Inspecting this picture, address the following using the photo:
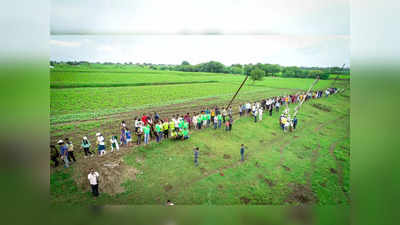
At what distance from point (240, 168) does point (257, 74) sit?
475cm

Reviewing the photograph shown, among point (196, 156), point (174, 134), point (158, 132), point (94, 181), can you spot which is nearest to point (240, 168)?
point (196, 156)

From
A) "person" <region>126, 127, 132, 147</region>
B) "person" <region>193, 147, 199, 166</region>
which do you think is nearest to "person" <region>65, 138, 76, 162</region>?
"person" <region>126, 127, 132, 147</region>

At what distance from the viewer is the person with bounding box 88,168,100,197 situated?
28.6 feet

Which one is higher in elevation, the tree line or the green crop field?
the tree line

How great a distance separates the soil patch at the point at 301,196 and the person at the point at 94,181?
720 cm

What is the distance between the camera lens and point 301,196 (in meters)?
9.34

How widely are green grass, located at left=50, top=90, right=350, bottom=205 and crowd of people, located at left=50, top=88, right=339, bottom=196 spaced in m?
0.43

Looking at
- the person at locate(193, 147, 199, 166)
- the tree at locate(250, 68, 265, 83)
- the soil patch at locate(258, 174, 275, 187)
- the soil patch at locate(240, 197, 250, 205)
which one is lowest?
the soil patch at locate(240, 197, 250, 205)

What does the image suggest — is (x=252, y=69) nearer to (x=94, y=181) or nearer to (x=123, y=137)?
(x=123, y=137)

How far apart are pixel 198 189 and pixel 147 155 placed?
8.74 ft

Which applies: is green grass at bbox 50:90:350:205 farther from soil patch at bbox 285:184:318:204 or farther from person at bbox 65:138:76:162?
person at bbox 65:138:76:162
